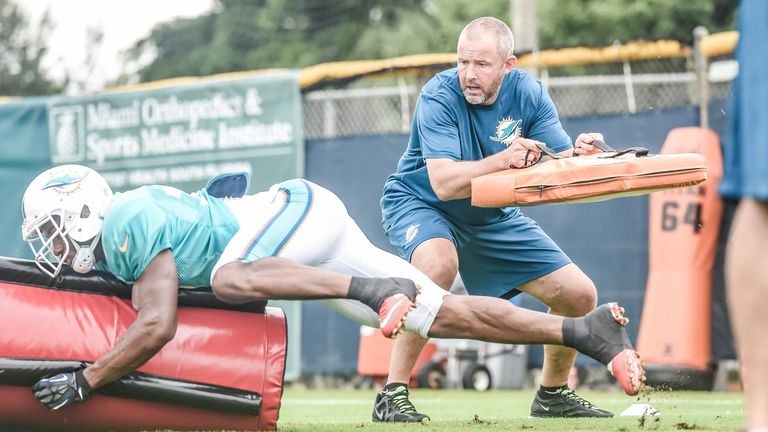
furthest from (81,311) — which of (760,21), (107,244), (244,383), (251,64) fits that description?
(251,64)

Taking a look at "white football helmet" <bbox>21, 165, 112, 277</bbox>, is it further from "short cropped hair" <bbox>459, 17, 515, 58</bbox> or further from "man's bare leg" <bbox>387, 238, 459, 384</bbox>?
"short cropped hair" <bbox>459, 17, 515, 58</bbox>

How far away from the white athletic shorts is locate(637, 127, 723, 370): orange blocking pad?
4592 mm

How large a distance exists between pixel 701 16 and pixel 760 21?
17.5m

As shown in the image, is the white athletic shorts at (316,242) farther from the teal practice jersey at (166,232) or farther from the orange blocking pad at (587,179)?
the orange blocking pad at (587,179)

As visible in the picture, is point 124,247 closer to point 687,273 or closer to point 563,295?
point 563,295

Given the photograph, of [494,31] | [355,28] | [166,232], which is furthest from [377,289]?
[355,28]

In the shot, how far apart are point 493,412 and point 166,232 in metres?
2.73

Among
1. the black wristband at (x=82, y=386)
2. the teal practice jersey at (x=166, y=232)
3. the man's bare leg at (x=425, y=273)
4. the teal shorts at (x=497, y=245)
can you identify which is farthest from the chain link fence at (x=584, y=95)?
the black wristband at (x=82, y=386)

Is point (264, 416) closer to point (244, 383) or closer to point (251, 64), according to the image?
point (244, 383)

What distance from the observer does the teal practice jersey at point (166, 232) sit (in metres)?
4.65

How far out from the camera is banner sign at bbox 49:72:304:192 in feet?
36.4

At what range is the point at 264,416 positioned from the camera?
4.93 meters

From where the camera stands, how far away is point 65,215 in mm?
4762

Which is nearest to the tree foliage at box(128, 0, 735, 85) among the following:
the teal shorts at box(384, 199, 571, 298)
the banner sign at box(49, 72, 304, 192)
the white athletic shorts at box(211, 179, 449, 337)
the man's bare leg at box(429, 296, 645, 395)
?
the banner sign at box(49, 72, 304, 192)
